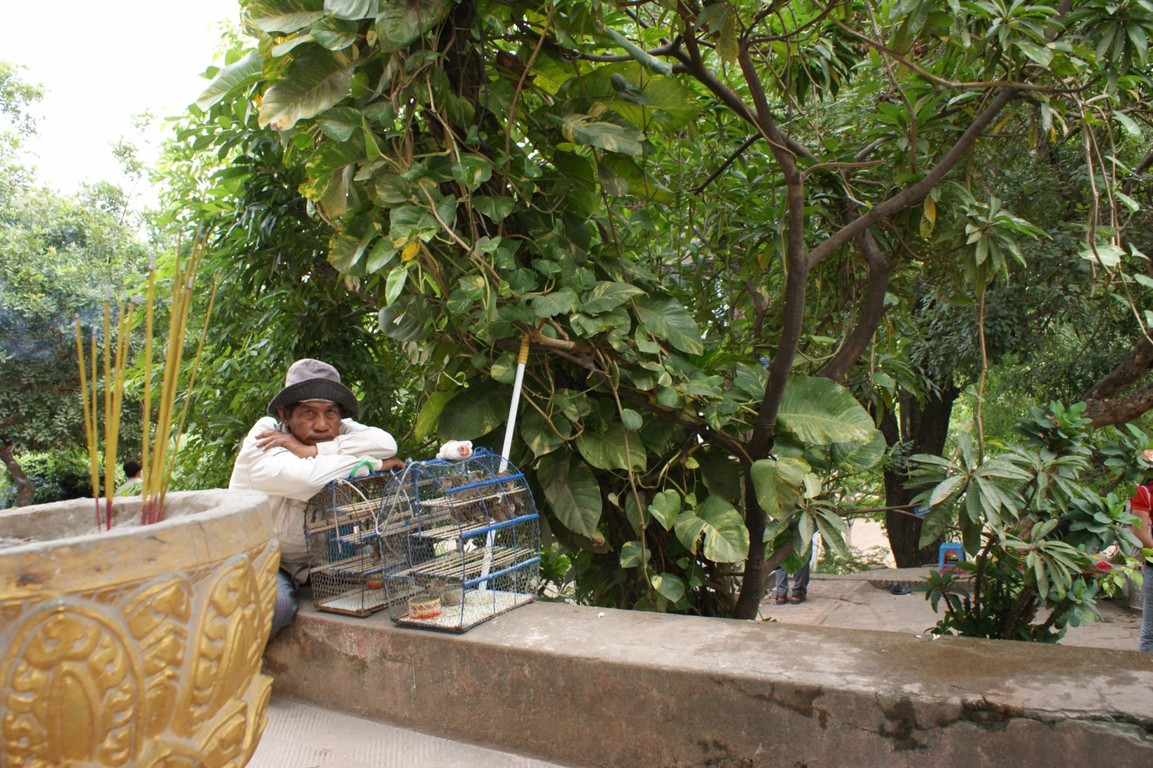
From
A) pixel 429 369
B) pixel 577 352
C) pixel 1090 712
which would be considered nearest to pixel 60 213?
pixel 429 369

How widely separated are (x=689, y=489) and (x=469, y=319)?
1021 millimetres

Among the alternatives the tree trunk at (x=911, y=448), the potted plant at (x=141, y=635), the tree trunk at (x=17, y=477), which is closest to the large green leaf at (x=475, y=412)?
the potted plant at (x=141, y=635)

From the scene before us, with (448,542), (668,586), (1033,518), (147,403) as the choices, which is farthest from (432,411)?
(1033,518)

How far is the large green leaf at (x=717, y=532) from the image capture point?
8.90ft

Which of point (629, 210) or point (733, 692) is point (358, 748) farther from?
point (629, 210)

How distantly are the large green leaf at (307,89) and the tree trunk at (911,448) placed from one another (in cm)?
755

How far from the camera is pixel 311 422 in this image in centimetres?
295

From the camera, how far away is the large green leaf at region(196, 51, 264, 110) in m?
3.04

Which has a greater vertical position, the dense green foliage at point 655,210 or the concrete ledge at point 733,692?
the dense green foliage at point 655,210

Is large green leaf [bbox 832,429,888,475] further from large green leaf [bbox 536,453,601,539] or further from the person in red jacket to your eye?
the person in red jacket

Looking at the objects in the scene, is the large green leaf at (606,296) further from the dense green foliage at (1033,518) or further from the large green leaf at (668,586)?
the dense green foliage at (1033,518)

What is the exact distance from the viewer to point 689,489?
309cm

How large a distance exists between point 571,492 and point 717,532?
0.51m

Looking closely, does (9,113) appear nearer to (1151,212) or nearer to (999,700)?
(1151,212)
